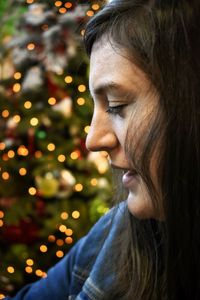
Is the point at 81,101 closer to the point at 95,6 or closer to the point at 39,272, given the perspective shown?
the point at 39,272

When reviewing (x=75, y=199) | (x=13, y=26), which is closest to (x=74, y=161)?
(x=75, y=199)

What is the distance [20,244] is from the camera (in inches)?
86.9

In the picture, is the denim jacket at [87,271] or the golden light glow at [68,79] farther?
the golden light glow at [68,79]

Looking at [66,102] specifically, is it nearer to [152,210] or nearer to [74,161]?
[74,161]

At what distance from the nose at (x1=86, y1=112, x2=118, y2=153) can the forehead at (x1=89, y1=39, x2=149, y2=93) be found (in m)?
0.05

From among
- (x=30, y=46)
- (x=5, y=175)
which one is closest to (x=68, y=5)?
(x=30, y=46)

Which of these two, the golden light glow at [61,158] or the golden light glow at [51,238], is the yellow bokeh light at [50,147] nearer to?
the golden light glow at [61,158]

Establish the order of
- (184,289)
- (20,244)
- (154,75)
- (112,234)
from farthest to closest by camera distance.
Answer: (20,244), (112,234), (184,289), (154,75)

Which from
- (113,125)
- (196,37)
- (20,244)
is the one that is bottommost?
(20,244)

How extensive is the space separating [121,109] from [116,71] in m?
0.06

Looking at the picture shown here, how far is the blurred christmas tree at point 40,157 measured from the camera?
7.10ft

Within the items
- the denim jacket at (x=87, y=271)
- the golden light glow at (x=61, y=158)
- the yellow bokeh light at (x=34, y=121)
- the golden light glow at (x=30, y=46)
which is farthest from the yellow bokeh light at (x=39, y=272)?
the denim jacket at (x=87, y=271)

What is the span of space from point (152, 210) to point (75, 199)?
156cm

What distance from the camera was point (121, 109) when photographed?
70 cm
